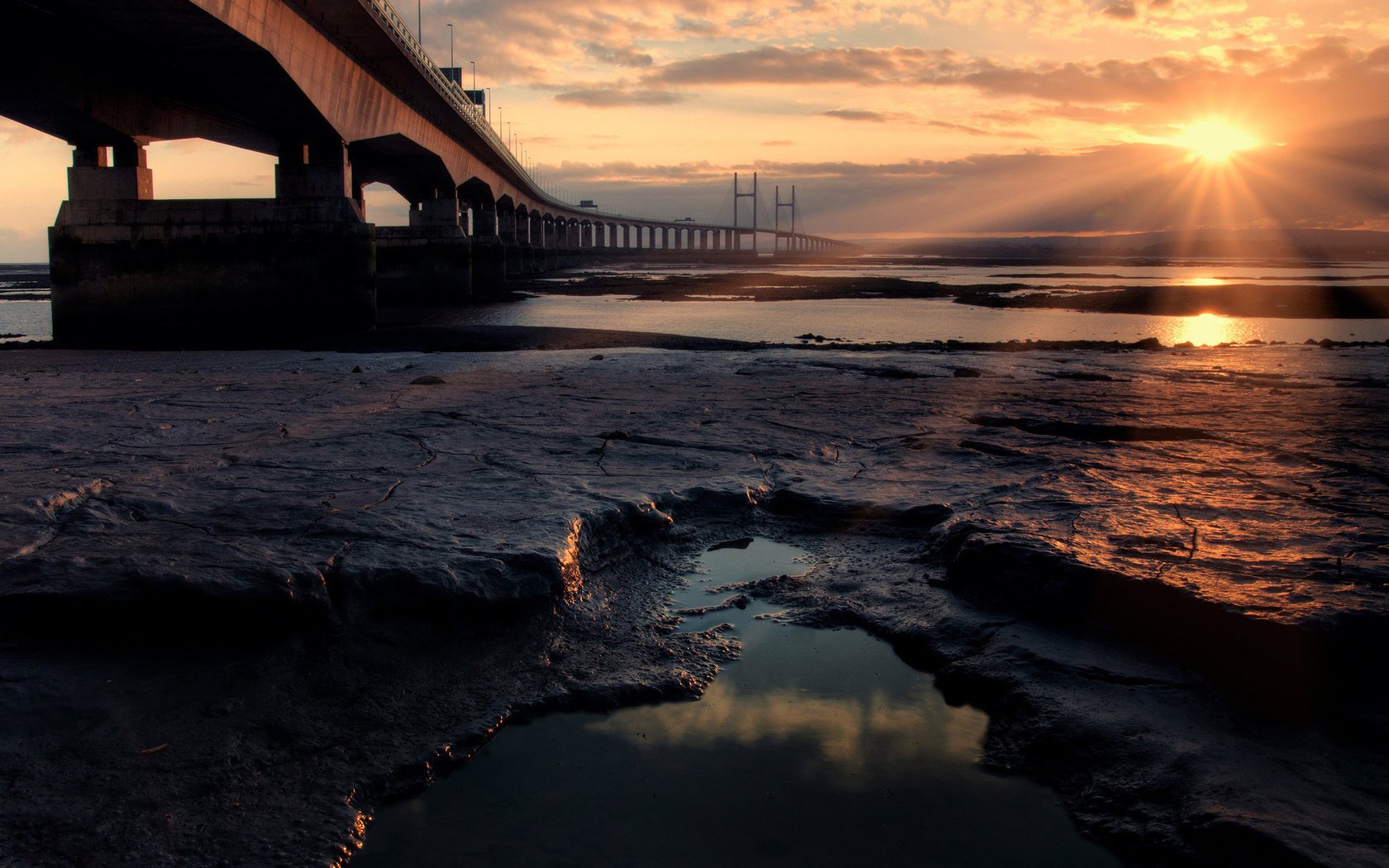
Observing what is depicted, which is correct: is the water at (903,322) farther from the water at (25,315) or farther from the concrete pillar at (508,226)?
the concrete pillar at (508,226)

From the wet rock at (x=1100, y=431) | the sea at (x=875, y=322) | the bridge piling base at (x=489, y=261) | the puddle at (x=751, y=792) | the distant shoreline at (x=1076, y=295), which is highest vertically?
the bridge piling base at (x=489, y=261)

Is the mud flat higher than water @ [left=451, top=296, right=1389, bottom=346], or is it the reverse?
water @ [left=451, top=296, right=1389, bottom=346]

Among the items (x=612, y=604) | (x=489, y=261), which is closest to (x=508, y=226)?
(x=489, y=261)

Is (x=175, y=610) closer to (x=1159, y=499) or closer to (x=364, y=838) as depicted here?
(x=364, y=838)

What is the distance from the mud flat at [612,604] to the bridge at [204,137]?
10.7m

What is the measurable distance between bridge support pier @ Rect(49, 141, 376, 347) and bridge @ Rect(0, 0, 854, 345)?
0.03m

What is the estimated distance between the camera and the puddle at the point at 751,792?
1924mm

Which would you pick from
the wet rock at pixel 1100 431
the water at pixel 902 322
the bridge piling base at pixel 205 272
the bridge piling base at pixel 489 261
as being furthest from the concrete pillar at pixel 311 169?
the bridge piling base at pixel 489 261

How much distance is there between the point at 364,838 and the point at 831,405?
5.30 meters

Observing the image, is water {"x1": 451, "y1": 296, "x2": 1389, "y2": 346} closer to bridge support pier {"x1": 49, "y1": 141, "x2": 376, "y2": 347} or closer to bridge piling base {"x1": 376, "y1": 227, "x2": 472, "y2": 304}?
bridge support pier {"x1": 49, "y1": 141, "x2": 376, "y2": 347}

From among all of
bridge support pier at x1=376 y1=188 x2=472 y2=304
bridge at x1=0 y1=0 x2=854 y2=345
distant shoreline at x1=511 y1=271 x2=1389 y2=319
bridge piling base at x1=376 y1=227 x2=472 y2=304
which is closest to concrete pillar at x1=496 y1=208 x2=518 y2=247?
distant shoreline at x1=511 y1=271 x2=1389 y2=319

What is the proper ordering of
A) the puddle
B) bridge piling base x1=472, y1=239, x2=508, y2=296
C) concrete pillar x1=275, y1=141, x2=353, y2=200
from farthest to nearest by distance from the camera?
bridge piling base x1=472, y1=239, x2=508, y2=296 → concrete pillar x1=275, y1=141, x2=353, y2=200 → the puddle

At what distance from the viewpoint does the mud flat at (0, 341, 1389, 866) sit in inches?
80.0

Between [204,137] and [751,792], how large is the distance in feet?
81.3
